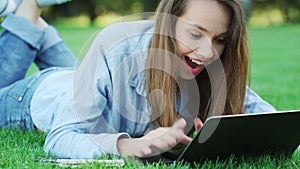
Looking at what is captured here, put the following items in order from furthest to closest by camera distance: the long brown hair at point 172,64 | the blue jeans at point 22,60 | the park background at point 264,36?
the park background at point 264,36, the blue jeans at point 22,60, the long brown hair at point 172,64

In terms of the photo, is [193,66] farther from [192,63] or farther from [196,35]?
[196,35]

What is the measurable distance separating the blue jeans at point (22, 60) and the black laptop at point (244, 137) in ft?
2.93

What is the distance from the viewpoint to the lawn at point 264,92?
1861 millimetres

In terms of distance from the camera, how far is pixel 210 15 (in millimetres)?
1928

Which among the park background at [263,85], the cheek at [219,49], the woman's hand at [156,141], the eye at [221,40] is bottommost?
the park background at [263,85]

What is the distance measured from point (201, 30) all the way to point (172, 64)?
5.7 inches

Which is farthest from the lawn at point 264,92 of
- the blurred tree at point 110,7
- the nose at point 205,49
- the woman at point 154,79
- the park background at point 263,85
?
the blurred tree at point 110,7

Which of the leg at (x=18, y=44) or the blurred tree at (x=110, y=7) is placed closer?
the leg at (x=18, y=44)

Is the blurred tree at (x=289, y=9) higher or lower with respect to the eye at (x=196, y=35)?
lower

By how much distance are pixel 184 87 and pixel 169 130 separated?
0.40m

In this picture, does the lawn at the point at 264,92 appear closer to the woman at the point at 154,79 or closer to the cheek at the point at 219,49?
the woman at the point at 154,79

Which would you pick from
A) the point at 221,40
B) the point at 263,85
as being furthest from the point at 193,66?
the point at 263,85

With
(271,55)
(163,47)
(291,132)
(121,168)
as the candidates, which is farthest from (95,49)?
(271,55)

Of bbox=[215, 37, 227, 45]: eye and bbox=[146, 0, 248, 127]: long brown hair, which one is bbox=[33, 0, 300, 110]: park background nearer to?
bbox=[146, 0, 248, 127]: long brown hair
